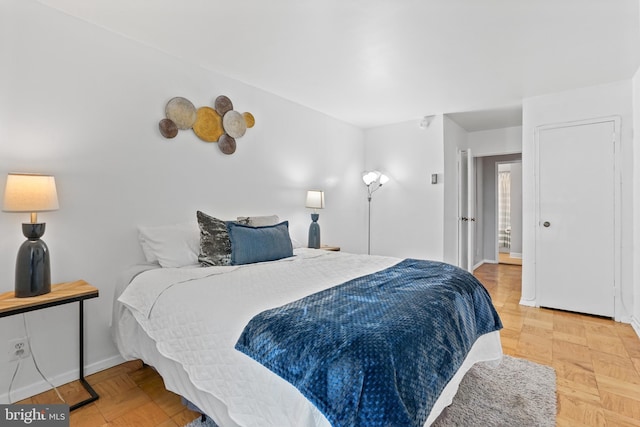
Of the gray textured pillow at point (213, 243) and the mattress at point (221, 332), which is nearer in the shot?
the mattress at point (221, 332)

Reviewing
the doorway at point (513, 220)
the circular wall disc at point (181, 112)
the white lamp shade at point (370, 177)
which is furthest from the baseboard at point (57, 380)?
the doorway at point (513, 220)

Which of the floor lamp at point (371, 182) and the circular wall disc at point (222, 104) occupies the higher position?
the circular wall disc at point (222, 104)

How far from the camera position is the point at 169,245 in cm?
234

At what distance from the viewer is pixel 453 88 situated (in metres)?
3.36

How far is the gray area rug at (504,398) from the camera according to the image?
5.53ft

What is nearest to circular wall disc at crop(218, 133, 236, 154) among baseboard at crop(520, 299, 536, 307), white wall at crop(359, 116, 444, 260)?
white wall at crop(359, 116, 444, 260)

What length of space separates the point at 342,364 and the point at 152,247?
186 cm

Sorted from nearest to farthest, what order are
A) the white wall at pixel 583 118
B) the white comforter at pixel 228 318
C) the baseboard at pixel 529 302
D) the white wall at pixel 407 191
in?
the white comforter at pixel 228 318
the white wall at pixel 583 118
the baseboard at pixel 529 302
the white wall at pixel 407 191

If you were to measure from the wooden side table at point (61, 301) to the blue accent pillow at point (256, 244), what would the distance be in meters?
0.88

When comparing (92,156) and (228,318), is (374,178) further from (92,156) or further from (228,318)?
(228,318)

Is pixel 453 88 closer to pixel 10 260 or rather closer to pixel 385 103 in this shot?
pixel 385 103

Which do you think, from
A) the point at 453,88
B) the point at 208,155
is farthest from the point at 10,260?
the point at 453,88

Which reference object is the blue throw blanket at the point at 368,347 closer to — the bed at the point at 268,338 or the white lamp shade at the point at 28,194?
the bed at the point at 268,338

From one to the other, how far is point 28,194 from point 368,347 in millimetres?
1949
